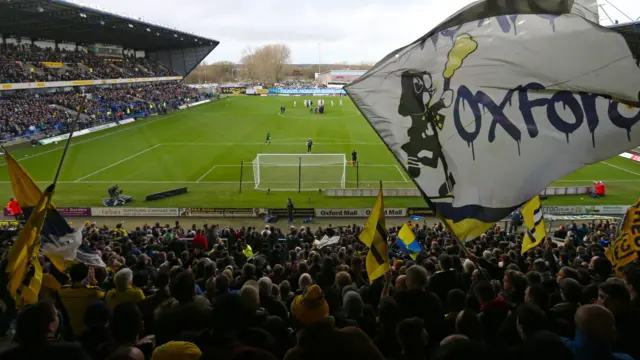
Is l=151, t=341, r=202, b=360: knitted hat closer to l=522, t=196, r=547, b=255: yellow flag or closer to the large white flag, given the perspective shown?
the large white flag

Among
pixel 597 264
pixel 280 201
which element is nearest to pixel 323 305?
pixel 597 264

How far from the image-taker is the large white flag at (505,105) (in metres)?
5.18

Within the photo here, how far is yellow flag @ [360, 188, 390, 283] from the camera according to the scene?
6.09 m

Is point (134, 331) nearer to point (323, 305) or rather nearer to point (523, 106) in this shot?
point (323, 305)

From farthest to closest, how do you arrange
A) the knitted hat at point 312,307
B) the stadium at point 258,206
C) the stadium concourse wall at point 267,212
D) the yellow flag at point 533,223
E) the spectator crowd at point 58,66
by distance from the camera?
the spectator crowd at point 58,66 → the stadium concourse wall at point 267,212 → the yellow flag at point 533,223 → the stadium at point 258,206 → the knitted hat at point 312,307

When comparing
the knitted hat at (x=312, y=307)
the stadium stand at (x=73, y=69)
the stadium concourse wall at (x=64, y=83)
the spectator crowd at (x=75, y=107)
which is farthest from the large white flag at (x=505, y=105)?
the stadium concourse wall at (x=64, y=83)

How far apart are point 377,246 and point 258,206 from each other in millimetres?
18389

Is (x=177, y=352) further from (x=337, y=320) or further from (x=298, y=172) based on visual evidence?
(x=298, y=172)

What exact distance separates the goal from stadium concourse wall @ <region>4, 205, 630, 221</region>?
4147 millimetres

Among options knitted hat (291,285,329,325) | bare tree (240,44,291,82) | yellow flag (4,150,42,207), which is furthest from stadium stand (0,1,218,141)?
bare tree (240,44,291,82)

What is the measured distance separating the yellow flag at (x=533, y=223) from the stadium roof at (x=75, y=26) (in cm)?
4851

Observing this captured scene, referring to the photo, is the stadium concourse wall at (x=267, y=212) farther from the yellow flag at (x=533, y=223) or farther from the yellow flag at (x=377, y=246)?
the yellow flag at (x=377, y=246)

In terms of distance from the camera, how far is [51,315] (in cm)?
364

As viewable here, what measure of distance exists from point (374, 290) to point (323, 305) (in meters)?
1.98
